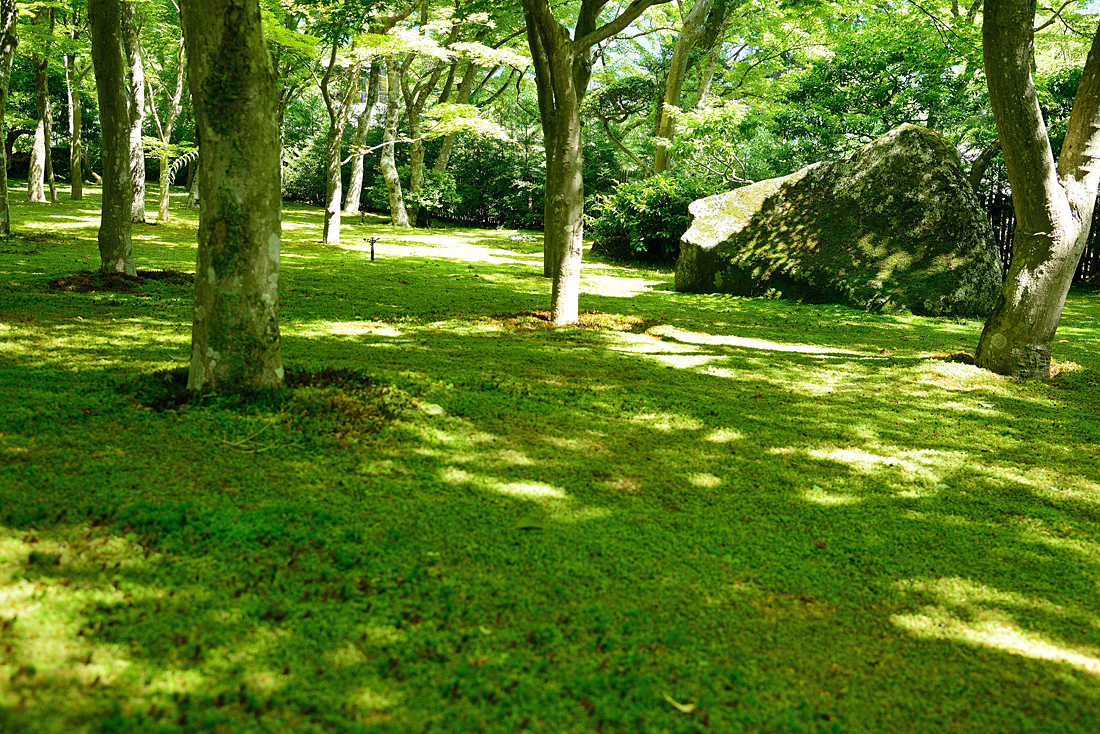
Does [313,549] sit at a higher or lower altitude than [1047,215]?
lower

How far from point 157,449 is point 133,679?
5.34 feet

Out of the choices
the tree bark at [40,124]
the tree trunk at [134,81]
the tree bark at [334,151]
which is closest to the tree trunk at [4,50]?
the tree trunk at [134,81]

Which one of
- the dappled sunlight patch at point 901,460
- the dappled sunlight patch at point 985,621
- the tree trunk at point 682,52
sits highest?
the tree trunk at point 682,52

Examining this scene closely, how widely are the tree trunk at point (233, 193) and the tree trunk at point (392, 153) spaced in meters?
16.9

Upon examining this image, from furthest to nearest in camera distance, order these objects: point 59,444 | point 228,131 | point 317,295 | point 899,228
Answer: point 899,228 → point 317,295 → point 228,131 → point 59,444

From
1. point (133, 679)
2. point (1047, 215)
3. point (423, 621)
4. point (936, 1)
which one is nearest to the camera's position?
point (133, 679)

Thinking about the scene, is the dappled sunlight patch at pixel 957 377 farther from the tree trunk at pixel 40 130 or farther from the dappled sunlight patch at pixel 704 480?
the tree trunk at pixel 40 130

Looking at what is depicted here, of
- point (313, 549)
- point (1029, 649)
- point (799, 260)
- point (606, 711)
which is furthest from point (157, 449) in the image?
point (799, 260)

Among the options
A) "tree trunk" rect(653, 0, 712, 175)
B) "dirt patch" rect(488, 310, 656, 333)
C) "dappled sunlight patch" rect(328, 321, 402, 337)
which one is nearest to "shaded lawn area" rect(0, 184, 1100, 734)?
"dappled sunlight patch" rect(328, 321, 402, 337)

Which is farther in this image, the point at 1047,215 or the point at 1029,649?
the point at 1047,215

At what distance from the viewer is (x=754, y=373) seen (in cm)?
580

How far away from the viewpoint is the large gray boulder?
30.7ft

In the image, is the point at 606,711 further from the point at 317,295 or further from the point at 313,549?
the point at 317,295

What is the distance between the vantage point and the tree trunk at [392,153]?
20734 millimetres
